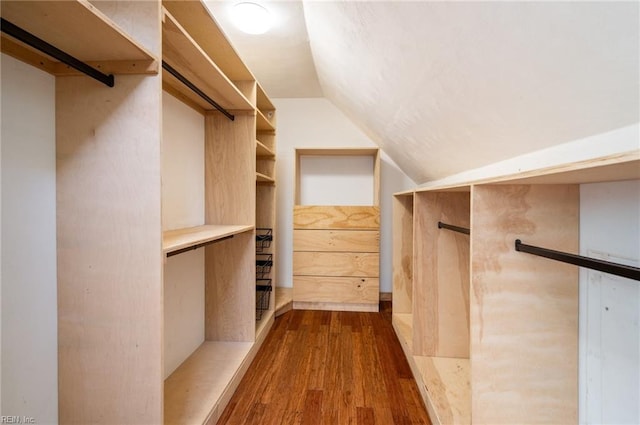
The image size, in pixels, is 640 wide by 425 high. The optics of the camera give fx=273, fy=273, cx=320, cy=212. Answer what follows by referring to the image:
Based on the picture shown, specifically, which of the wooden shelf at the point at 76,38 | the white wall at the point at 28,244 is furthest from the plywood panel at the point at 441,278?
the white wall at the point at 28,244

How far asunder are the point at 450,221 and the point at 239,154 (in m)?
1.33

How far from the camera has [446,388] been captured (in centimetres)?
133

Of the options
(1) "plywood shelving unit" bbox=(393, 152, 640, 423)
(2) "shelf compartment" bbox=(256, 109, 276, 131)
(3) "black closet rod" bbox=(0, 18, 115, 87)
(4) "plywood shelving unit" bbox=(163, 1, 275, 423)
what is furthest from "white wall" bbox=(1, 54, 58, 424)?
(1) "plywood shelving unit" bbox=(393, 152, 640, 423)

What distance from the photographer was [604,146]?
797 millimetres

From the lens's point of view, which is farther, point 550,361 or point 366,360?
point 366,360

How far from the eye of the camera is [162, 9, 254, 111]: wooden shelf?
3.21 feet

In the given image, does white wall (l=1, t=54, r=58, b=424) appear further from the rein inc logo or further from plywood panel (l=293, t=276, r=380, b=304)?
plywood panel (l=293, t=276, r=380, b=304)

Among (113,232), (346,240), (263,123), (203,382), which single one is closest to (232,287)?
(203,382)

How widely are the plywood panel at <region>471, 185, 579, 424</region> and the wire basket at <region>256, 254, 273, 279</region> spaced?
1.70 meters

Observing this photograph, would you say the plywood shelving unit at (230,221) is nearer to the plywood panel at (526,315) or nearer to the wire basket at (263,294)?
the wire basket at (263,294)

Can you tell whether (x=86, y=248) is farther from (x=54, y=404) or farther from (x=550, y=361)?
(x=550, y=361)

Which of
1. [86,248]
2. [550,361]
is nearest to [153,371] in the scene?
[86,248]

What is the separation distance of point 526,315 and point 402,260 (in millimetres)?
1339

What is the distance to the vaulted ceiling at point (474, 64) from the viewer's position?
64 cm
